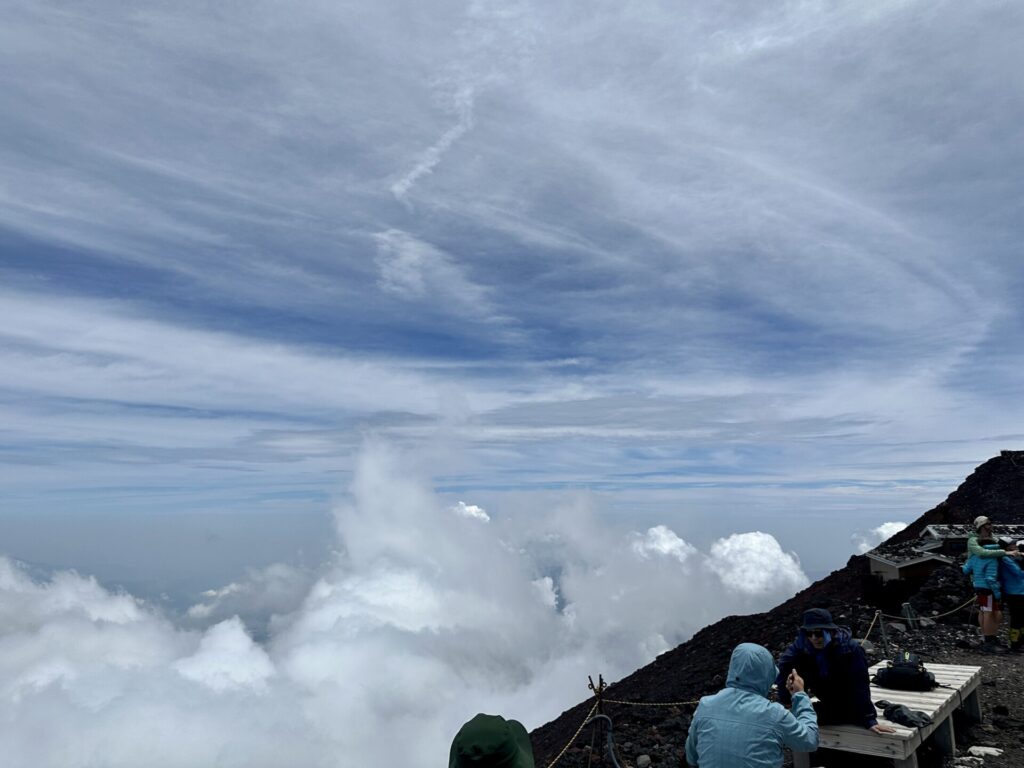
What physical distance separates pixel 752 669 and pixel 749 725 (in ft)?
1.37

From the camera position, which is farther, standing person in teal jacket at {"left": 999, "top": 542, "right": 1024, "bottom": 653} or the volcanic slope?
standing person in teal jacket at {"left": 999, "top": 542, "right": 1024, "bottom": 653}

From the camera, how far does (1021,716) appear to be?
362 inches

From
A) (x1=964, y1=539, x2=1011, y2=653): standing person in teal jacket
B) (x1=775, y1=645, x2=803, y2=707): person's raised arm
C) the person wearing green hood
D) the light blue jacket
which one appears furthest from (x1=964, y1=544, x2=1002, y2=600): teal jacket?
the person wearing green hood

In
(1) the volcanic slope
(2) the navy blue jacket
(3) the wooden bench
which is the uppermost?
(2) the navy blue jacket

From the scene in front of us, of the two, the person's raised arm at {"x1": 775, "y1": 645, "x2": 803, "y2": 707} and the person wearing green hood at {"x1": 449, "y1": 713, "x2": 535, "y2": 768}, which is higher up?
the person wearing green hood at {"x1": 449, "y1": 713, "x2": 535, "y2": 768}

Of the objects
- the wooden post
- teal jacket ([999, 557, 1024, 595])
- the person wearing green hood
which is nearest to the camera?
the person wearing green hood

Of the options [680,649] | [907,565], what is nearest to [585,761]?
[680,649]

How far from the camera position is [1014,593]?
40.1 ft

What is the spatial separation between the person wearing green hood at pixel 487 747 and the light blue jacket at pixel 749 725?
5.84 feet

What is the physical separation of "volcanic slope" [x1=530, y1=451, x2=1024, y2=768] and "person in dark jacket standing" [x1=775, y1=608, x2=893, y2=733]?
1348 millimetres

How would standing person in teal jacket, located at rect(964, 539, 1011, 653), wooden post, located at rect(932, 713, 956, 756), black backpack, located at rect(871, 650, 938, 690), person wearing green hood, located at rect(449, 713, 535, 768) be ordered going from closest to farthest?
person wearing green hood, located at rect(449, 713, 535, 768), wooden post, located at rect(932, 713, 956, 756), black backpack, located at rect(871, 650, 938, 690), standing person in teal jacket, located at rect(964, 539, 1011, 653)

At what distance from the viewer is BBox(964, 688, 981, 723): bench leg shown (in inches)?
349

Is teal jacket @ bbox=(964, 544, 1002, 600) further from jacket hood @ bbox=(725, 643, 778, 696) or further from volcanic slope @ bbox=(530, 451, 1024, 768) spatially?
jacket hood @ bbox=(725, 643, 778, 696)

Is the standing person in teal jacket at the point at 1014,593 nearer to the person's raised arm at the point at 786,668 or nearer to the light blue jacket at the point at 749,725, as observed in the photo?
the person's raised arm at the point at 786,668
